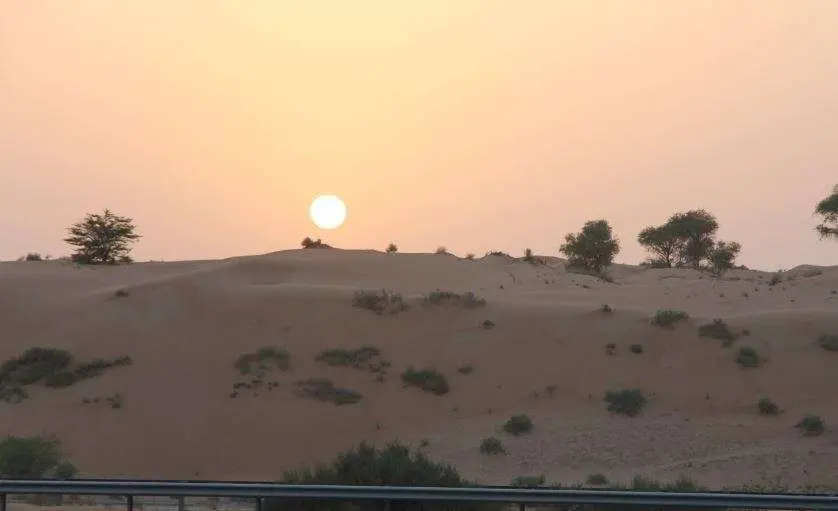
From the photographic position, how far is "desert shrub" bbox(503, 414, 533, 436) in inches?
1241

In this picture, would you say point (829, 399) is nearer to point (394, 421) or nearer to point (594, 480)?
point (594, 480)

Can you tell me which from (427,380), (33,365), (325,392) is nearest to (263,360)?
(325,392)

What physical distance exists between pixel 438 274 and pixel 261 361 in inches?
854

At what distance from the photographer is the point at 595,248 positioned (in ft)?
253

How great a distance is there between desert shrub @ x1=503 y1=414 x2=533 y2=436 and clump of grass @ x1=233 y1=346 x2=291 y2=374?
1033 cm

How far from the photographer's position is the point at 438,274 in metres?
58.8

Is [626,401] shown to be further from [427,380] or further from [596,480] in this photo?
[596,480]

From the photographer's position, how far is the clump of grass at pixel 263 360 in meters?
38.1

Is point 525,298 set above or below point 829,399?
above

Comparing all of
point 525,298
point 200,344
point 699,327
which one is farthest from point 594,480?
point 525,298

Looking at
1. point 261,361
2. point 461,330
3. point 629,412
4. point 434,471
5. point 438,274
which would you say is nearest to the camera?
point 434,471

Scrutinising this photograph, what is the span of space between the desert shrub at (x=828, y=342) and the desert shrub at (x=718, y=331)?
10.7 feet

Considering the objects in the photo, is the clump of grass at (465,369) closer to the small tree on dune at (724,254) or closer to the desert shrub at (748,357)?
the desert shrub at (748,357)

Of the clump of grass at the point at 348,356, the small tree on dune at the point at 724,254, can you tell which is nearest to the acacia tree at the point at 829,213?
the small tree on dune at the point at 724,254
